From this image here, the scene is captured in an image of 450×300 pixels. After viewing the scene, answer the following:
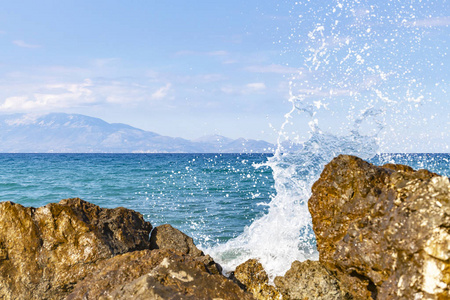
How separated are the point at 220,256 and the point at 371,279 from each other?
488cm

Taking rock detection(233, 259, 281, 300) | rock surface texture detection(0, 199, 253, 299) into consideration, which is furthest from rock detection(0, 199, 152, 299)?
rock detection(233, 259, 281, 300)

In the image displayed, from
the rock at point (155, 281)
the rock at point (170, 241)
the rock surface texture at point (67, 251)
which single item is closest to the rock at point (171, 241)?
the rock at point (170, 241)

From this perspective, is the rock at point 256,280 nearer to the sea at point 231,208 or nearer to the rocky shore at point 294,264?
the rocky shore at point 294,264

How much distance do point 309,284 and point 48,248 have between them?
2.99 meters

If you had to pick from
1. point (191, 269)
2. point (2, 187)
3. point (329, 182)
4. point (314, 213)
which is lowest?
point (2, 187)

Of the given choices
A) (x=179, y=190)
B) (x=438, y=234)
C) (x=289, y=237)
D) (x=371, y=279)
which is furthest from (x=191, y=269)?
(x=179, y=190)

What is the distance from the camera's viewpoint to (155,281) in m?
2.93

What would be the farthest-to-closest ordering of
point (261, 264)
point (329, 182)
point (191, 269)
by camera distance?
1. point (261, 264)
2. point (329, 182)
3. point (191, 269)

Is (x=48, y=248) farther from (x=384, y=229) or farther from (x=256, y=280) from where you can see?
(x=384, y=229)

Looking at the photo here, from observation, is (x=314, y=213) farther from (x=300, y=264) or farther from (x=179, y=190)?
(x=179, y=190)

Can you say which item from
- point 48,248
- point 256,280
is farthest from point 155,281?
point 256,280

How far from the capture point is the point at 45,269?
459cm

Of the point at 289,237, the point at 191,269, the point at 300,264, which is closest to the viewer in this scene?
the point at 191,269

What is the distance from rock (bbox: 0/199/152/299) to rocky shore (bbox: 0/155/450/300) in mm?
11
